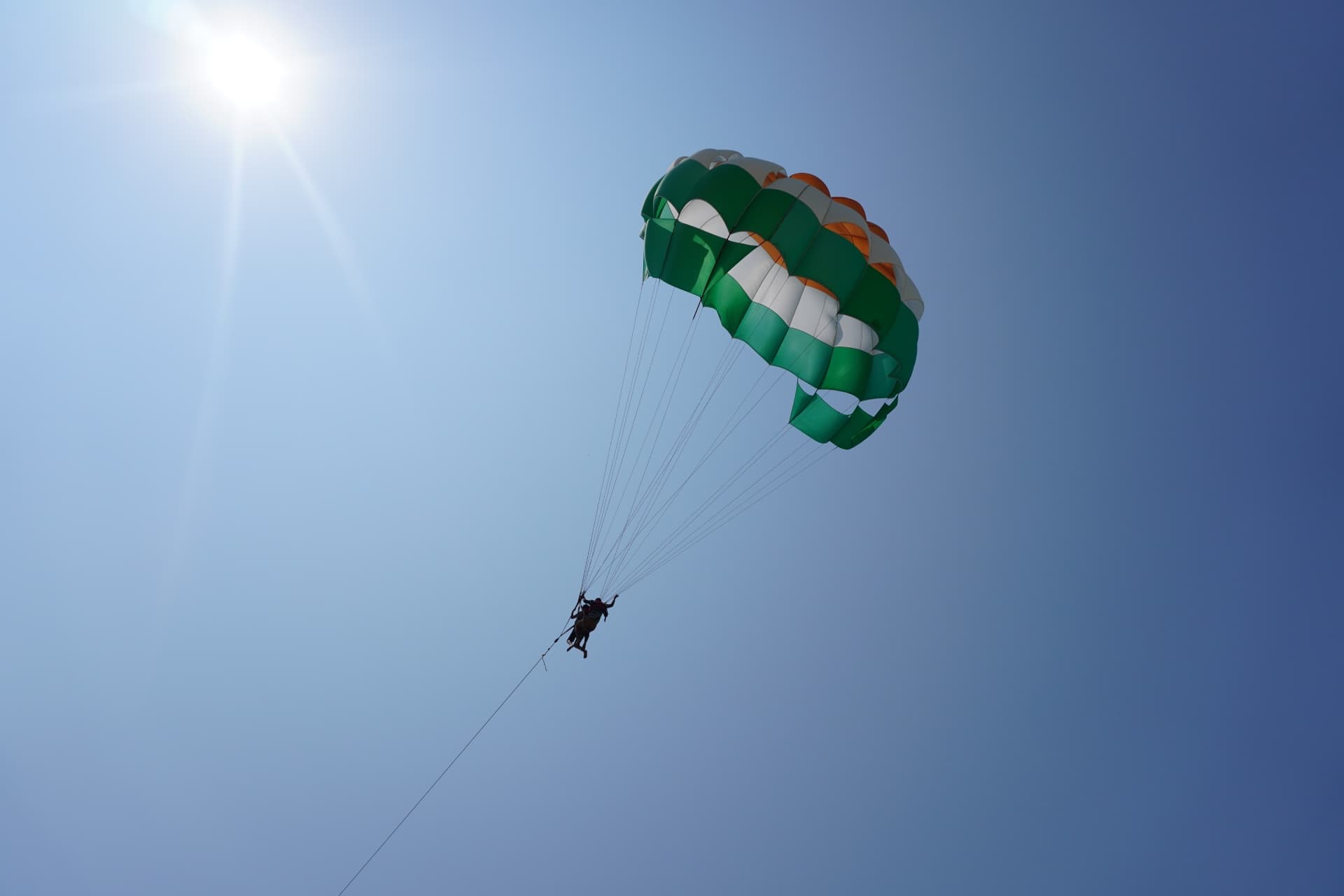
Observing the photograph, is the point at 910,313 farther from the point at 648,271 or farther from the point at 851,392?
the point at 648,271

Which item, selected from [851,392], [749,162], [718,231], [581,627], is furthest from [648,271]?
[581,627]

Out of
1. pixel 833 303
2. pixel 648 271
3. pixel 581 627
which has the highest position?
pixel 833 303

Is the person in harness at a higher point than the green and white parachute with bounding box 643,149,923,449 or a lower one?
lower

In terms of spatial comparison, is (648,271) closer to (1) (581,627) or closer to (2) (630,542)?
(2) (630,542)

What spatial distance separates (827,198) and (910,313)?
2.21 metres

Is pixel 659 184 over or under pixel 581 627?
over

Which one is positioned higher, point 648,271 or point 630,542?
point 648,271

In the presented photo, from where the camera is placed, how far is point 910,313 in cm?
1302

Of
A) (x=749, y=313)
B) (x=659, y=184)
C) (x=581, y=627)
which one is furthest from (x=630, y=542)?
(x=659, y=184)

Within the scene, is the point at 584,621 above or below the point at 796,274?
below

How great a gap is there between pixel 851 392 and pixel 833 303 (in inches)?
59.0

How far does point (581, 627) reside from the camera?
486 inches

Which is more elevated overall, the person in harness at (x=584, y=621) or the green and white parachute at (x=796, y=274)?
the green and white parachute at (x=796, y=274)

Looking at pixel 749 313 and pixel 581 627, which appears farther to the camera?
pixel 749 313
